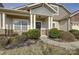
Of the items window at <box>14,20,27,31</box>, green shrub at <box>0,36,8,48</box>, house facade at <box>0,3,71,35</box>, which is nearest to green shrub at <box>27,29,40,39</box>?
house facade at <box>0,3,71,35</box>

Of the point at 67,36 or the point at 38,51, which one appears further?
the point at 67,36

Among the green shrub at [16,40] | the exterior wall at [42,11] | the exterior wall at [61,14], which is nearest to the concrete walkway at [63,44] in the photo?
the green shrub at [16,40]

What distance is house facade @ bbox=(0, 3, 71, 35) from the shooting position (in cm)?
876

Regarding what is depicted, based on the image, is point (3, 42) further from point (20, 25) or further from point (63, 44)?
point (63, 44)

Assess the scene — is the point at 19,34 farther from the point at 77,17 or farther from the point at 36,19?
the point at 77,17

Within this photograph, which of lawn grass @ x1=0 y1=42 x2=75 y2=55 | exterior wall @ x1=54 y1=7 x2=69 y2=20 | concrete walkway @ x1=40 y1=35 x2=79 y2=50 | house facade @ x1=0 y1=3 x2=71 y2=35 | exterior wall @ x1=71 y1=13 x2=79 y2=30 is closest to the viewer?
lawn grass @ x1=0 y1=42 x2=75 y2=55

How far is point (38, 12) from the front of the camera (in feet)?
31.2

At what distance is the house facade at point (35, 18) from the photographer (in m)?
8.76

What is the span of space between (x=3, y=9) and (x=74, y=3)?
3.38m

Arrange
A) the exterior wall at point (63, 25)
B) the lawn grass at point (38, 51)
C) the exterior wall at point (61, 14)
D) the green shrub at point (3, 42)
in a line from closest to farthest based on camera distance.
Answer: the lawn grass at point (38, 51) < the green shrub at point (3, 42) < the exterior wall at point (63, 25) < the exterior wall at point (61, 14)

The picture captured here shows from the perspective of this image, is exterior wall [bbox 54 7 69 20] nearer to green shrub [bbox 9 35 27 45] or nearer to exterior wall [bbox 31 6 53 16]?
exterior wall [bbox 31 6 53 16]

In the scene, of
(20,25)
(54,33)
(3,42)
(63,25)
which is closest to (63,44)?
(54,33)

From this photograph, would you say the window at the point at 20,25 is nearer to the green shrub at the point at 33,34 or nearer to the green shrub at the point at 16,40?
the green shrub at the point at 33,34

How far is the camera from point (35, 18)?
30.4 ft
